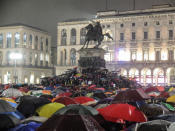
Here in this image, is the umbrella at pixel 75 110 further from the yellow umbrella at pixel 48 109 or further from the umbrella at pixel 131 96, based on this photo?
the umbrella at pixel 131 96

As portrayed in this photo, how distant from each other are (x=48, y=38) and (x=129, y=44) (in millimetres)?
29886

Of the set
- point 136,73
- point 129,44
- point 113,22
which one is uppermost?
point 113,22

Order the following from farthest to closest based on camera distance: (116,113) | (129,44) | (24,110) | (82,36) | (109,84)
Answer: (82,36) → (129,44) → (109,84) → (24,110) → (116,113)

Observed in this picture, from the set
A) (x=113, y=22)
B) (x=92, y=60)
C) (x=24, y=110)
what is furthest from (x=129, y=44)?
(x=24, y=110)

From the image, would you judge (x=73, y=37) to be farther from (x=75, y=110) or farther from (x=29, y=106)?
(x=75, y=110)

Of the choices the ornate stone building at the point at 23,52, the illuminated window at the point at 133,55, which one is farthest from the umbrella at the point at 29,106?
the ornate stone building at the point at 23,52

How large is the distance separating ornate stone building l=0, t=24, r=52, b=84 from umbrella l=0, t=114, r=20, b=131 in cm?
7132

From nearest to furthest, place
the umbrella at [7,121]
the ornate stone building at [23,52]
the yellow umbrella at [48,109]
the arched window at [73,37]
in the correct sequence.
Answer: the umbrella at [7,121], the yellow umbrella at [48,109], the arched window at [73,37], the ornate stone building at [23,52]

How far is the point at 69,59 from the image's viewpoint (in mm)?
77875

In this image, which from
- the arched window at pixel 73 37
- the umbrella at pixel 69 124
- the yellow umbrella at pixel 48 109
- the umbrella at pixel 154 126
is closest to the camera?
the umbrella at pixel 69 124

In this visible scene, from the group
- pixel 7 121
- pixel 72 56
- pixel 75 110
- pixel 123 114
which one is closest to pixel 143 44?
pixel 72 56

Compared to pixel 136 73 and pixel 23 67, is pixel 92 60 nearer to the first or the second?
pixel 136 73

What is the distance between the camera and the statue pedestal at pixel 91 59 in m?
28.4

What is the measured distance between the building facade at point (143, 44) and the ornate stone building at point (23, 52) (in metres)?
20.4
